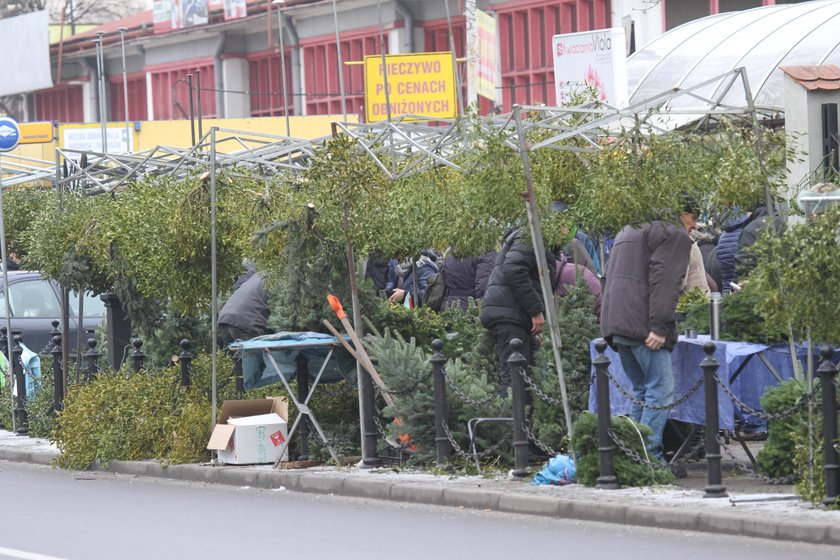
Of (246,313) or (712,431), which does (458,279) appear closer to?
(246,313)

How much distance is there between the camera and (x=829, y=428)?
1044cm

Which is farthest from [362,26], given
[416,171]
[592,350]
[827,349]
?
[827,349]

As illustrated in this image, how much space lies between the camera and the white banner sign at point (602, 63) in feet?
61.4

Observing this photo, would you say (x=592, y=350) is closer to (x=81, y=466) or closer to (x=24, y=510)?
(x=24, y=510)

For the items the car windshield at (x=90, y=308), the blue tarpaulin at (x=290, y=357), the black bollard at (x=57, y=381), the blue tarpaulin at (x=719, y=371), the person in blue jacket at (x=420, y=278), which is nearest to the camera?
the blue tarpaulin at (x=719, y=371)

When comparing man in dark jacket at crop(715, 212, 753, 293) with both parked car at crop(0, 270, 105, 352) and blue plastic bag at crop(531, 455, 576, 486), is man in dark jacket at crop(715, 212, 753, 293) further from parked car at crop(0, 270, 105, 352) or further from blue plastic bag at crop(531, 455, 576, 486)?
parked car at crop(0, 270, 105, 352)

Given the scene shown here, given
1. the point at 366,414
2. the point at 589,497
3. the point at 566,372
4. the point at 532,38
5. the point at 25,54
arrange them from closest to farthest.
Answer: the point at 589,497 < the point at 566,372 < the point at 366,414 < the point at 532,38 < the point at 25,54

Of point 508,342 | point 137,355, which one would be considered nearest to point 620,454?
point 508,342

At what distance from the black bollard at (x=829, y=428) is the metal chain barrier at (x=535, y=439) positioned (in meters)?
2.75

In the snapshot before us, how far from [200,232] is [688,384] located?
190 inches

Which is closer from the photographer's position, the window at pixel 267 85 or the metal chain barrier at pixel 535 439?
the metal chain barrier at pixel 535 439

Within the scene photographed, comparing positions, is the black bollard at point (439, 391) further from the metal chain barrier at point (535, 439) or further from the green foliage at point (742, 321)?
the green foliage at point (742, 321)

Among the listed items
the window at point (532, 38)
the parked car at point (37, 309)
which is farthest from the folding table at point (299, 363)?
the window at point (532, 38)

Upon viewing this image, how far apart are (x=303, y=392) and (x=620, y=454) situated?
11.6ft
